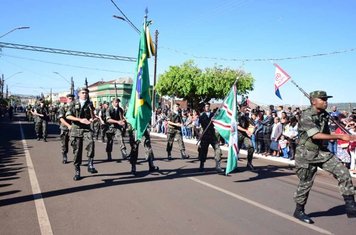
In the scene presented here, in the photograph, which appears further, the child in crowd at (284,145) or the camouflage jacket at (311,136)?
the child in crowd at (284,145)

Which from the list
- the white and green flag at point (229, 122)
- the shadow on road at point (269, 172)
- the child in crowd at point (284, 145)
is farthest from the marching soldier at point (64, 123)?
the child in crowd at point (284, 145)

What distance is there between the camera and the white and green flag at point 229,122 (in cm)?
877

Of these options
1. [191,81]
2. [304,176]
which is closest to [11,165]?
[304,176]

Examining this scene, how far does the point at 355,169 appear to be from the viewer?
11.1 meters

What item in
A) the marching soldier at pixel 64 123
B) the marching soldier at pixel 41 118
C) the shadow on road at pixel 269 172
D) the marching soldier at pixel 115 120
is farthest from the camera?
the marching soldier at pixel 41 118

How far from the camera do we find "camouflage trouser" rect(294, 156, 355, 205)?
5.26 metres

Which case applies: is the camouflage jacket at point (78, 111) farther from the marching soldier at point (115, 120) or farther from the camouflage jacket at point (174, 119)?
the camouflage jacket at point (174, 119)

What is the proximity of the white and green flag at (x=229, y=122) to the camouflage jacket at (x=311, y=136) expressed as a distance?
10.00 ft

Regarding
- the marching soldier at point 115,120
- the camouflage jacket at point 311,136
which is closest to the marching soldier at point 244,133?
the marching soldier at point 115,120

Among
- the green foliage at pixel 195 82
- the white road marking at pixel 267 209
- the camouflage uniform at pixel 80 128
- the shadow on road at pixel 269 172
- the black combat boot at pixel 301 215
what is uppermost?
the green foliage at pixel 195 82

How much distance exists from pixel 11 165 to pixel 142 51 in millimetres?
4857

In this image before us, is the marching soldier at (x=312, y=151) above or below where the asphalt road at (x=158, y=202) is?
above

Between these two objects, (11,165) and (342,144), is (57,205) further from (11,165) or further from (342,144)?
(342,144)

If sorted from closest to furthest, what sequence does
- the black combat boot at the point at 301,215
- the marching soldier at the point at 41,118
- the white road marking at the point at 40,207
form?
the white road marking at the point at 40,207 < the black combat boot at the point at 301,215 < the marching soldier at the point at 41,118
